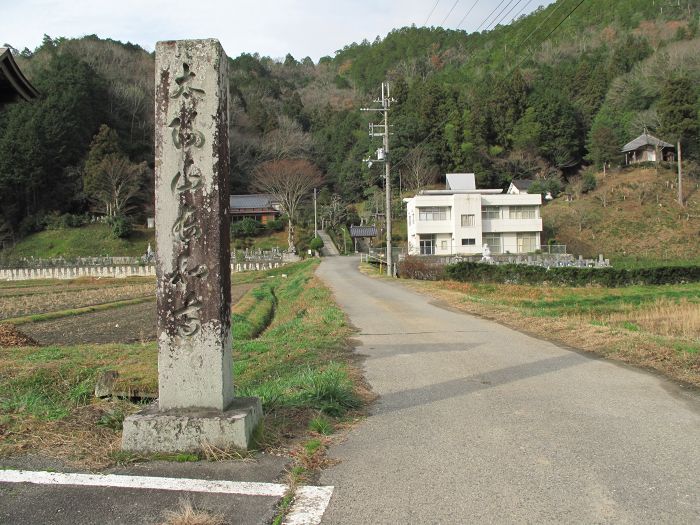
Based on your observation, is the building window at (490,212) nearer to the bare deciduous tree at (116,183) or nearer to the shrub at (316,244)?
the shrub at (316,244)

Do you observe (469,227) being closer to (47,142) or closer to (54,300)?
(54,300)

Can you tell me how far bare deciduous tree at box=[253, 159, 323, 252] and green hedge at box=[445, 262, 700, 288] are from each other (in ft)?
106

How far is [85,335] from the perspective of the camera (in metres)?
15.0

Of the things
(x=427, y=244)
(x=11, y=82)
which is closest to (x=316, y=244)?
(x=427, y=244)

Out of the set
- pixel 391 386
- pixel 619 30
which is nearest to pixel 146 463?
pixel 391 386

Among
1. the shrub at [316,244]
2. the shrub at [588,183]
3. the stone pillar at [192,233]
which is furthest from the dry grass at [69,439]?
the shrub at [588,183]

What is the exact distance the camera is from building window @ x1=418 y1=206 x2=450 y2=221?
48688 mm

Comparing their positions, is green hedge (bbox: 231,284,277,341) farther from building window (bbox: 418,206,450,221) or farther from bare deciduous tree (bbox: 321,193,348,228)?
bare deciduous tree (bbox: 321,193,348,228)

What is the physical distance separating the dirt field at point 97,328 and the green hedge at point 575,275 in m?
15.6

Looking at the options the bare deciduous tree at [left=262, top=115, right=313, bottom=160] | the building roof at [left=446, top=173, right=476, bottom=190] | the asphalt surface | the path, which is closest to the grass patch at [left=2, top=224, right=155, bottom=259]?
the path

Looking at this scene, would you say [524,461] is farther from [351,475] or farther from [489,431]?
[351,475]

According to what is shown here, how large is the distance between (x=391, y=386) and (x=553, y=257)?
3839 centimetres

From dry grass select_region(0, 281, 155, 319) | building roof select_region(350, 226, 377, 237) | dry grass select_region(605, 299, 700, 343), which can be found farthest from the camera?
building roof select_region(350, 226, 377, 237)

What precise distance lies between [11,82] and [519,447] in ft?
27.2
